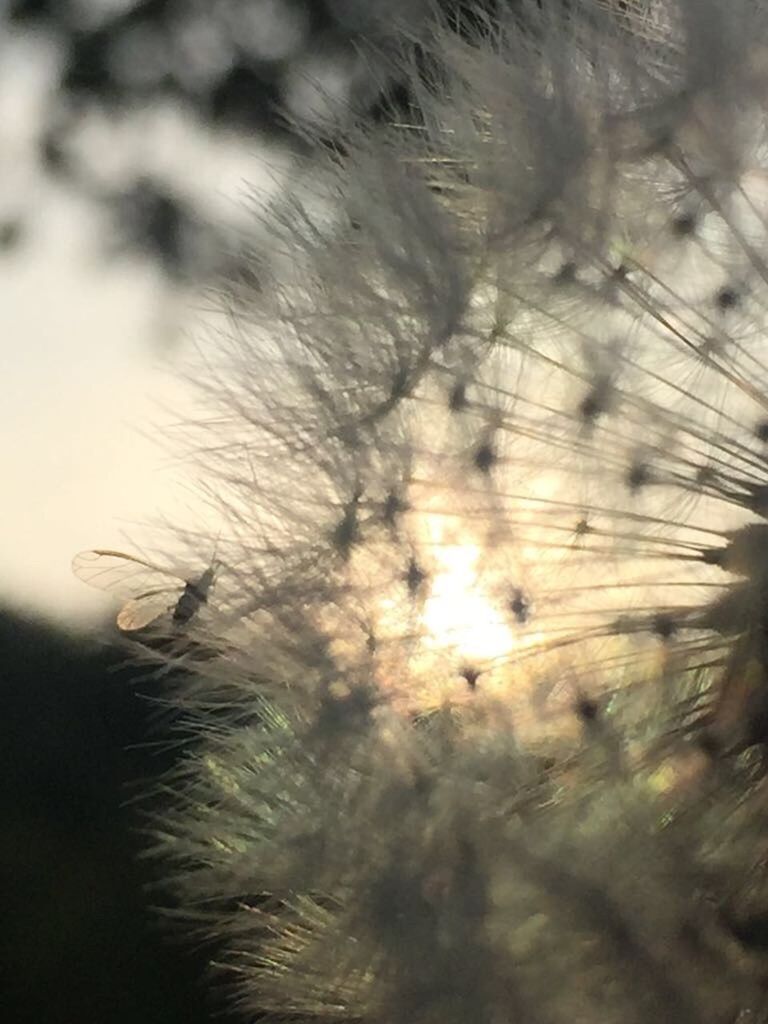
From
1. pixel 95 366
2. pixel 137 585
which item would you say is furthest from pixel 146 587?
pixel 95 366

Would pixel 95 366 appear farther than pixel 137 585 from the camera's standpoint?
Yes

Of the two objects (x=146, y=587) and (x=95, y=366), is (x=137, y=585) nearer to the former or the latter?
(x=146, y=587)

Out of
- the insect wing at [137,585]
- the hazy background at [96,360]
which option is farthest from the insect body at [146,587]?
the hazy background at [96,360]

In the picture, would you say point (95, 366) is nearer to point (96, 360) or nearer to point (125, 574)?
point (96, 360)

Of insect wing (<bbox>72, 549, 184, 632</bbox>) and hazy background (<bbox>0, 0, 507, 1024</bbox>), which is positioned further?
hazy background (<bbox>0, 0, 507, 1024</bbox>)

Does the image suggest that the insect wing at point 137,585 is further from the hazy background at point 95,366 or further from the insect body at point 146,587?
the hazy background at point 95,366

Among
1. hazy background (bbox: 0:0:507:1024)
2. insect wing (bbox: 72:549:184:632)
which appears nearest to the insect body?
insect wing (bbox: 72:549:184:632)

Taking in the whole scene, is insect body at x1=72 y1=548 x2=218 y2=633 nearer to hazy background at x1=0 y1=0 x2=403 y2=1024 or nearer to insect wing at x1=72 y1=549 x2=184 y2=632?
insect wing at x1=72 y1=549 x2=184 y2=632

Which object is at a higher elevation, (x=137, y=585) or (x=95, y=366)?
(x=95, y=366)
